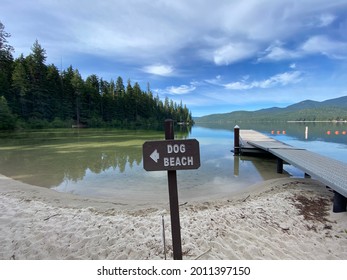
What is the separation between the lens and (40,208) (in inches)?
→ 185

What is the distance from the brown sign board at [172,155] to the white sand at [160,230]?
5.43ft

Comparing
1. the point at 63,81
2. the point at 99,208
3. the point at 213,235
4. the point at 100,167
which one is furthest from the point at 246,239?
the point at 63,81

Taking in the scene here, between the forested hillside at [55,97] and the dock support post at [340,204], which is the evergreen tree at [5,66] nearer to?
the forested hillside at [55,97]

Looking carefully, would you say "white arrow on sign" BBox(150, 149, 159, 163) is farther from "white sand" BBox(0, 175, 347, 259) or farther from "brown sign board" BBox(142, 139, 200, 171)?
"white sand" BBox(0, 175, 347, 259)

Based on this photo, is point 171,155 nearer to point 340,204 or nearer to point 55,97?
point 340,204

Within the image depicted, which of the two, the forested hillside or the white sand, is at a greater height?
the forested hillside

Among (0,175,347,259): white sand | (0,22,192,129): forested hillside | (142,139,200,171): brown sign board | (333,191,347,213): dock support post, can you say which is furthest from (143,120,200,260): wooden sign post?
(0,22,192,129): forested hillside

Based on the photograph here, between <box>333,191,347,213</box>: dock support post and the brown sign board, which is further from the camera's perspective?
<box>333,191,347,213</box>: dock support post

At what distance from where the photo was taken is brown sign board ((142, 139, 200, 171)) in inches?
81.7

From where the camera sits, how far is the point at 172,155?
209cm

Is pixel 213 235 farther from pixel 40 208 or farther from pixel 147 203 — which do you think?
pixel 40 208

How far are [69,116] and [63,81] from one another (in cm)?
960

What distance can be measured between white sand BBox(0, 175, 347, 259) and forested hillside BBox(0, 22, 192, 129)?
3201cm

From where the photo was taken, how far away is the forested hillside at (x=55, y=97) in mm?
36625
